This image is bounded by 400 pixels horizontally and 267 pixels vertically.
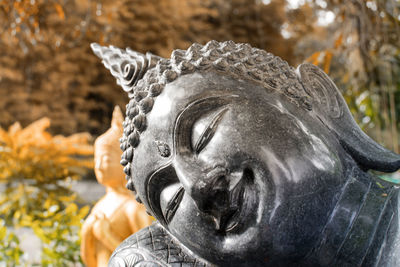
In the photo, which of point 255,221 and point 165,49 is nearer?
point 255,221

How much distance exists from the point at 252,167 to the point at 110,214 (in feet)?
3.18

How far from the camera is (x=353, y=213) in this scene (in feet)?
2.18

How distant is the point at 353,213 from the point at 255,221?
18cm

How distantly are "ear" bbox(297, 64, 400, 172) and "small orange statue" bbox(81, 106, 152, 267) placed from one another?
84cm

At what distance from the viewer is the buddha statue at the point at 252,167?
24.4 inches

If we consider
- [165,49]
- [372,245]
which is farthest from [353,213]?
[165,49]

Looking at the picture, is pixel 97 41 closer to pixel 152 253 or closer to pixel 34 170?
pixel 34 170

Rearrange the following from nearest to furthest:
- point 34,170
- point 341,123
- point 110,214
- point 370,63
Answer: point 341,123, point 110,214, point 370,63, point 34,170

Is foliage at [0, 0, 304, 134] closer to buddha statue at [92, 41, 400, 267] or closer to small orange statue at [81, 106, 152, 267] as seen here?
small orange statue at [81, 106, 152, 267]

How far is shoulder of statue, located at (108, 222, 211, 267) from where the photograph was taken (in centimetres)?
76

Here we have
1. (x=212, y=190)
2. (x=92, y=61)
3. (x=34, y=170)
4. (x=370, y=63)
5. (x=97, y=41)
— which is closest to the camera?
(x=212, y=190)

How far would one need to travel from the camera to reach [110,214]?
1464 millimetres

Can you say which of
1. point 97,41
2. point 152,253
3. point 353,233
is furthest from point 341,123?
point 97,41

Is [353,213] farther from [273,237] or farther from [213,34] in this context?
[213,34]
